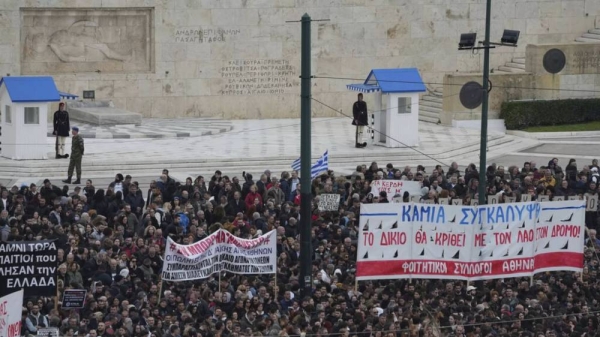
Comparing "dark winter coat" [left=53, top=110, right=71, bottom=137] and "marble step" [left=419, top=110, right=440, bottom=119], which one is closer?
"dark winter coat" [left=53, top=110, right=71, bottom=137]

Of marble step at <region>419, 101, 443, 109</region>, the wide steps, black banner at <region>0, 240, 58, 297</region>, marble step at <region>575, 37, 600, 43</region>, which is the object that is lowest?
black banner at <region>0, 240, 58, 297</region>

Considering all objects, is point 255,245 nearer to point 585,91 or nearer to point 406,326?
point 406,326

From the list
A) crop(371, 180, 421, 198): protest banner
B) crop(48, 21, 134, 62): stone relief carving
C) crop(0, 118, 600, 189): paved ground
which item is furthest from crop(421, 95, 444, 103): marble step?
crop(371, 180, 421, 198): protest banner

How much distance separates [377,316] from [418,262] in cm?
187

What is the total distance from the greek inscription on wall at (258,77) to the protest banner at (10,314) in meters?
26.2

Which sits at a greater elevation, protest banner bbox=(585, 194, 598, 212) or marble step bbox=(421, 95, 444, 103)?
marble step bbox=(421, 95, 444, 103)

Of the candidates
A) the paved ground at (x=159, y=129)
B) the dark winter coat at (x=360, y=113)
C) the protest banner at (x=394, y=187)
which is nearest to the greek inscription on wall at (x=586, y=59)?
the dark winter coat at (x=360, y=113)

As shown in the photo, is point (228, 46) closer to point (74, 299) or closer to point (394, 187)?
point (394, 187)

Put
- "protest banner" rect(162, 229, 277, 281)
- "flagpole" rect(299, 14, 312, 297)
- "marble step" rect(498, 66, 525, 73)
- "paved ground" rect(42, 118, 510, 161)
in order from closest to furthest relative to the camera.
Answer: "flagpole" rect(299, 14, 312, 297) → "protest banner" rect(162, 229, 277, 281) → "paved ground" rect(42, 118, 510, 161) → "marble step" rect(498, 66, 525, 73)

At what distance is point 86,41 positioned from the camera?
144ft

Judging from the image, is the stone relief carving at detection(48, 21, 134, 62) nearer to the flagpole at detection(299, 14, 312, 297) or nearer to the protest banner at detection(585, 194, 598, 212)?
the protest banner at detection(585, 194, 598, 212)

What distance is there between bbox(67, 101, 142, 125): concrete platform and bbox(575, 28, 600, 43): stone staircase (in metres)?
14.1

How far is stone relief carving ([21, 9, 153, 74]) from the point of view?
43.4 metres

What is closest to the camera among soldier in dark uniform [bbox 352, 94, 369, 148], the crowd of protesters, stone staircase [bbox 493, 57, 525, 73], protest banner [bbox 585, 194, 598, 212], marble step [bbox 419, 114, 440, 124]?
the crowd of protesters
